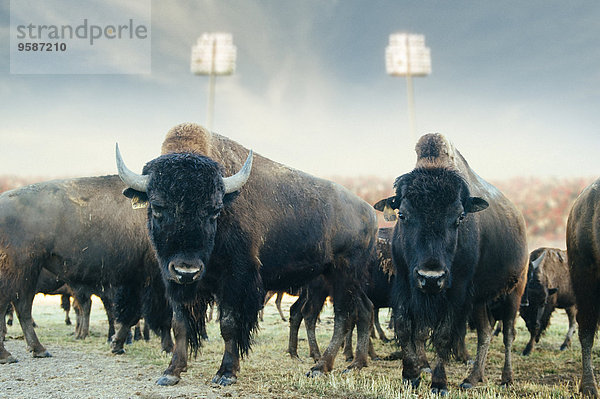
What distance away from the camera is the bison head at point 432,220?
5.26 meters

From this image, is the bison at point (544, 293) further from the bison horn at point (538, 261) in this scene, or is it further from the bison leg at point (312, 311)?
the bison leg at point (312, 311)

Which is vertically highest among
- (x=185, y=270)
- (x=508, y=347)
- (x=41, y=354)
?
(x=185, y=270)

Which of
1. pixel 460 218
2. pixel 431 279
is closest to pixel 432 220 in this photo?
pixel 460 218

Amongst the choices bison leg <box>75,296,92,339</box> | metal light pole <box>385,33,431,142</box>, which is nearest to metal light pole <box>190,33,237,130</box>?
metal light pole <box>385,33,431,142</box>

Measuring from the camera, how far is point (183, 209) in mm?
5422

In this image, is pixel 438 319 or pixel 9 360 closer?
pixel 438 319

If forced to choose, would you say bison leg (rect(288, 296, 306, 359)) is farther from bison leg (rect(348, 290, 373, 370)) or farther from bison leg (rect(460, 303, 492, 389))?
bison leg (rect(460, 303, 492, 389))

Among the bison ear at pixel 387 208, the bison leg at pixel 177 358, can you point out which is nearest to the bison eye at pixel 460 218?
the bison ear at pixel 387 208

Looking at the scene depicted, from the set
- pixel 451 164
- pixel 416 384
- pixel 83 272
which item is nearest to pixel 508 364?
pixel 416 384

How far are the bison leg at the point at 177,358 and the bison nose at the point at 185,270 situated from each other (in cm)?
113

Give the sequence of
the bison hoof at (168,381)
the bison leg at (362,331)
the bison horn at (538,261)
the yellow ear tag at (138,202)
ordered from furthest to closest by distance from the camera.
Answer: the bison horn at (538,261) < the bison leg at (362,331) < the yellow ear tag at (138,202) < the bison hoof at (168,381)

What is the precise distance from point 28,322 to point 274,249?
4.44m

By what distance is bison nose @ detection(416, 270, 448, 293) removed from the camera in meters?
5.17

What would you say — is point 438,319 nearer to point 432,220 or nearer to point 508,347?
point 432,220
